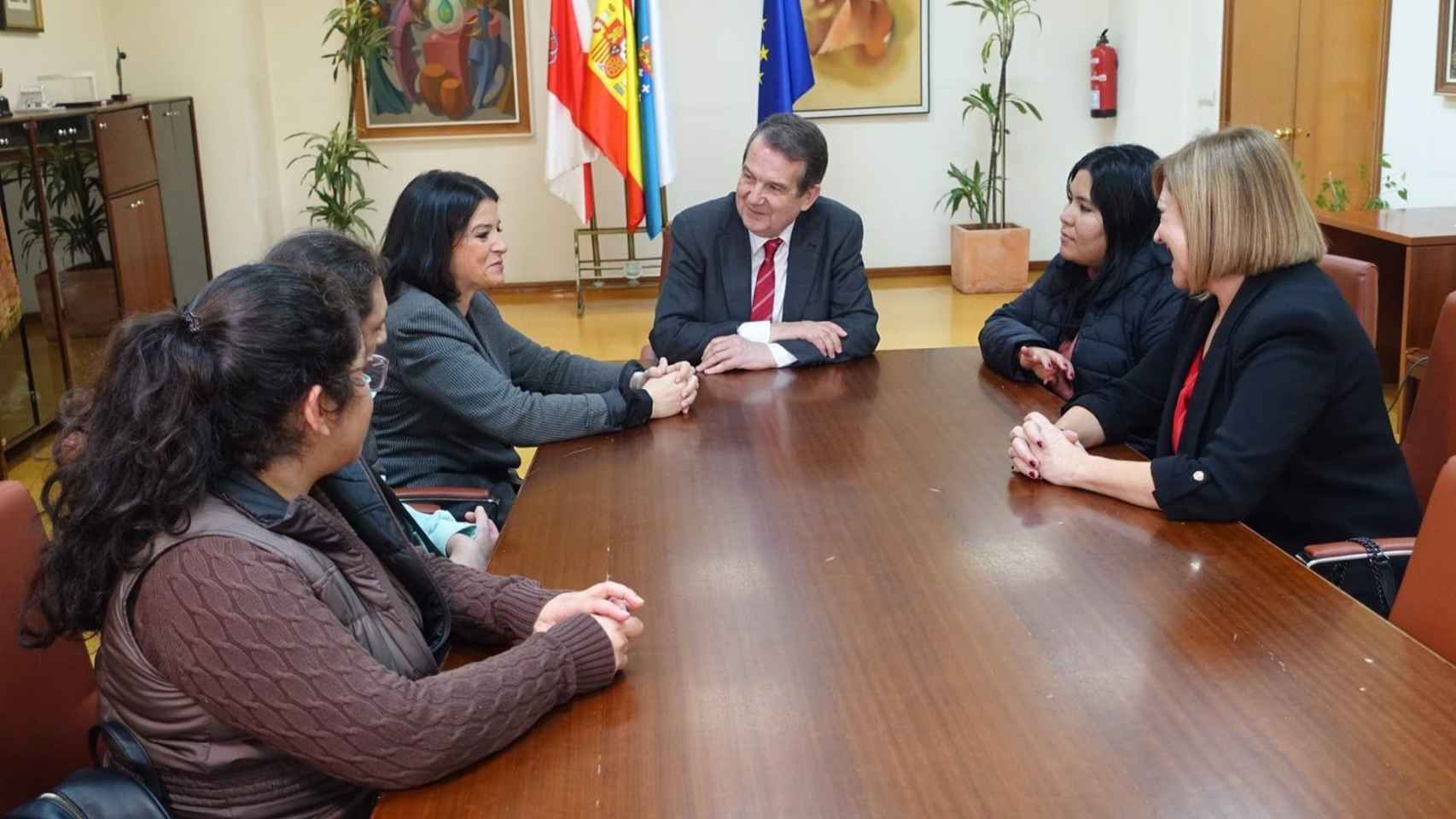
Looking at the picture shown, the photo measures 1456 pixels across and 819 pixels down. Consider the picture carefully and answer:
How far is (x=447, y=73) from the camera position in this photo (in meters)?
7.96

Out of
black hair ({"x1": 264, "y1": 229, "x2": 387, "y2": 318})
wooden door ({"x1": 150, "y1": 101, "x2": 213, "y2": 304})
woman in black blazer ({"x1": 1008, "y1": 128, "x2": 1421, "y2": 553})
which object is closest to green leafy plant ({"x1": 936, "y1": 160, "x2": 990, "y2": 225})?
wooden door ({"x1": 150, "y1": 101, "x2": 213, "y2": 304})

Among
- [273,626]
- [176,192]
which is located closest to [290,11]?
[176,192]

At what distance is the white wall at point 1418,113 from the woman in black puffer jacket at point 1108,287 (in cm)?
321

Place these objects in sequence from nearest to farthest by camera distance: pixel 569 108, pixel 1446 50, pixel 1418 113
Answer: pixel 1446 50, pixel 1418 113, pixel 569 108

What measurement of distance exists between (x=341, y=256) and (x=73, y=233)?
420 centimetres

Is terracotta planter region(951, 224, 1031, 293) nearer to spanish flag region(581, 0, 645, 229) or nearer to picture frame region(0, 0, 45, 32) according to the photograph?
spanish flag region(581, 0, 645, 229)

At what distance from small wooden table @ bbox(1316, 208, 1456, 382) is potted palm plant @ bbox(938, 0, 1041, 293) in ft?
8.94

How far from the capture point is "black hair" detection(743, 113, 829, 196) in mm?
3334

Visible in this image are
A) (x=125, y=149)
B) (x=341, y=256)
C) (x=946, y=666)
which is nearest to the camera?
(x=946, y=666)

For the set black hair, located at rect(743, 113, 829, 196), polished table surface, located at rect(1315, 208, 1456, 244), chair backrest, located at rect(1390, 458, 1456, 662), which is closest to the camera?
chair backrest, located at rect(1390, 458, 1456, 662)

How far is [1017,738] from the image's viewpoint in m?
1.35

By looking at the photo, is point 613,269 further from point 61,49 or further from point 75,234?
point 75,234

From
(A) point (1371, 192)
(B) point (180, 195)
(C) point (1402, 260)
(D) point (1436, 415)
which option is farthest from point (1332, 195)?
(B) point (180, 195)

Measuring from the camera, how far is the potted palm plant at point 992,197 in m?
7.85
